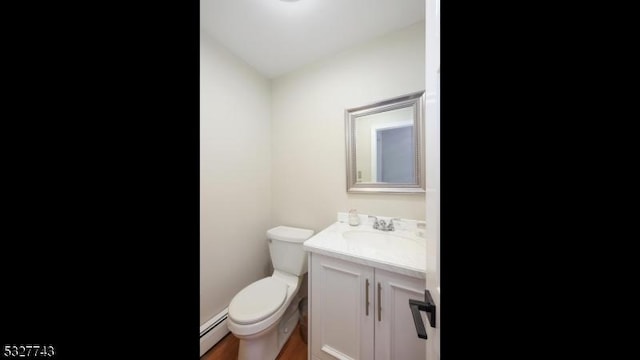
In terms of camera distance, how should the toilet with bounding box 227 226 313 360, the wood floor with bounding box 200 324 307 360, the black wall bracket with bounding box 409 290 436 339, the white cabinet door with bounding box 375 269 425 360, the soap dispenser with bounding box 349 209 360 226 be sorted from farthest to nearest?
the soap dispenser with bounding box 349 209 360 226 < the wood floor with bounding box 200 324 307 360 < the toilet with bounding box 227 226 313 360 < the white cabinet door with bounding box 375 269 425 360 < the black wall bracket with bounding box 409 290 436 339

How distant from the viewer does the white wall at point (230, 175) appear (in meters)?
1.31

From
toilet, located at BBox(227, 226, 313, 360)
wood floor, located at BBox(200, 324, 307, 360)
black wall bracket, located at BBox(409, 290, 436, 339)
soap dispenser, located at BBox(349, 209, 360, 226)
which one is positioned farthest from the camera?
soap dispenser, located at BBox(349, 209, 360, 226)

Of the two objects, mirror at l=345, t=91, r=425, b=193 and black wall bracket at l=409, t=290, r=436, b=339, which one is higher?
mirror at l=345, t=91, r=425, b=193

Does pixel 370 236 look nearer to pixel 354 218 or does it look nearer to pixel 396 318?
pixel 354 218

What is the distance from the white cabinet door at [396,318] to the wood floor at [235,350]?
2.05ft

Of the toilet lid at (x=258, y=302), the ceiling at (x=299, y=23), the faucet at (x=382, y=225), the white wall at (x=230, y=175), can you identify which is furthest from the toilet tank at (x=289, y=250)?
the ceiling at (x=299, y=23)

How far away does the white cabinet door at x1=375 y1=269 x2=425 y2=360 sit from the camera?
2.79 feet

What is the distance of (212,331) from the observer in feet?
4.29

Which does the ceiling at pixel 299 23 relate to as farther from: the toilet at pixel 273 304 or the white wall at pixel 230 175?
the toilet at pixel 273 304

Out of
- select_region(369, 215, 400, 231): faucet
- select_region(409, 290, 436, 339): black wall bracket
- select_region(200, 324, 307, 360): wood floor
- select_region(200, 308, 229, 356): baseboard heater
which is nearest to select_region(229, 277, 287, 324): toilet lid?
select_region(200, 308, 229, 356): baseboard heater

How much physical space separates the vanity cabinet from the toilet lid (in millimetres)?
267

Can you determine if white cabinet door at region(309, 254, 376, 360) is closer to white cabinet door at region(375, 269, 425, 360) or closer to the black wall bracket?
white cabinet door at region(375, 269, 425, 360)
